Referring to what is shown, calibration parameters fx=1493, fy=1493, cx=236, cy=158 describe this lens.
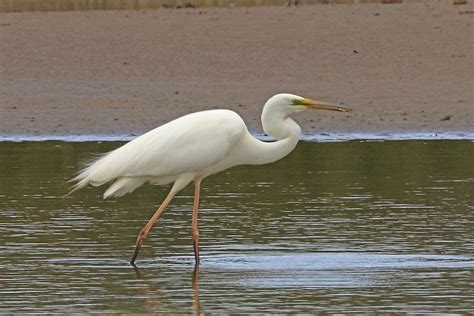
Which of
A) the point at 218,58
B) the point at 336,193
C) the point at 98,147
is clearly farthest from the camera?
the point at 218,58

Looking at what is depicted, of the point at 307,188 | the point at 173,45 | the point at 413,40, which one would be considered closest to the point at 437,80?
the point at 413,40

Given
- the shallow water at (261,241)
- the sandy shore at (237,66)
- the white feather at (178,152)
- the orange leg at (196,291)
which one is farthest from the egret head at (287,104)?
the sandy shore at (237,66)

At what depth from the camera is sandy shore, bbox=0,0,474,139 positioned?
1898cm

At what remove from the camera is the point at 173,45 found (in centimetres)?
2383

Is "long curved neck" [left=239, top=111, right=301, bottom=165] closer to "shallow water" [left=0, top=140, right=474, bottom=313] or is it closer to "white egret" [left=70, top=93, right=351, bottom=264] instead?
"white egret" [left=70, top=93, right=351, bottom=264]

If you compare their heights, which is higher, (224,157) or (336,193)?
(224,157)

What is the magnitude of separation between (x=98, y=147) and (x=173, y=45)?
23.7 ft

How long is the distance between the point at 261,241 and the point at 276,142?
74 cm

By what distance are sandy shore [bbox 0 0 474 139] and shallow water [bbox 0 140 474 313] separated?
3411mm

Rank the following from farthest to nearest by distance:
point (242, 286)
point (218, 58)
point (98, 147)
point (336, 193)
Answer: point (218, 58) < point (98, 147) < point (336, 193) < point (242, 286)

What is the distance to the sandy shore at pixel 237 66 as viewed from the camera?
18984 millimetres

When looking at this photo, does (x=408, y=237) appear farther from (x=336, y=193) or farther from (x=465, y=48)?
(x=465, y=48)

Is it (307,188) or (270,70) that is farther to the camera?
(270,70)

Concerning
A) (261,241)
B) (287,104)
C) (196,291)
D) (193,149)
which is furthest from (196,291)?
(287,104)
